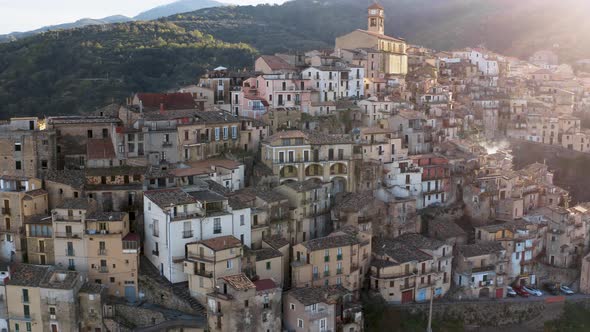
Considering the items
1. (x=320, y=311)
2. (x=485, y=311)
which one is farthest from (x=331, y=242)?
(x=485, y=311)

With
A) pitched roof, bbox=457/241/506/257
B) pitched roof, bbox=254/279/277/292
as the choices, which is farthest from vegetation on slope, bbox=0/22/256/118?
pitched roof, bbox=457/241/506/257

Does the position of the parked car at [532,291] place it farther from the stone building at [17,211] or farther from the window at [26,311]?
the stone building at [17,211]

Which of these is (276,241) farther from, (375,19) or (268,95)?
(375,19)

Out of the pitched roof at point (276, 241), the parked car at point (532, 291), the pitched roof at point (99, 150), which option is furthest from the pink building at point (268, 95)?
the parked car at point (532, 291)

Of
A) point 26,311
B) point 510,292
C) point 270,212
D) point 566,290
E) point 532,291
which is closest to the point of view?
point 26,311

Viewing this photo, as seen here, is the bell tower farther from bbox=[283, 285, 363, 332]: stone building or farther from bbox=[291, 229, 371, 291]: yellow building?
bbox=[283, 285, 363, 332]: stone building
